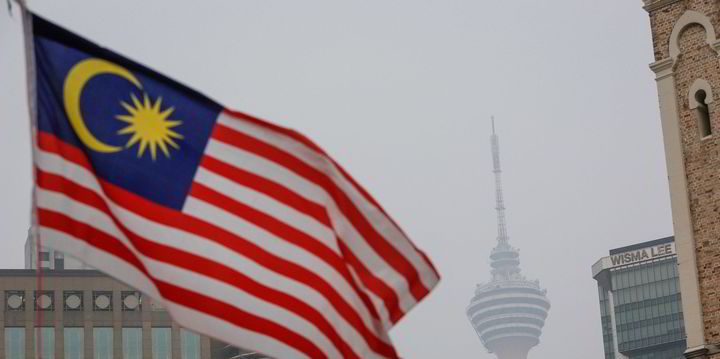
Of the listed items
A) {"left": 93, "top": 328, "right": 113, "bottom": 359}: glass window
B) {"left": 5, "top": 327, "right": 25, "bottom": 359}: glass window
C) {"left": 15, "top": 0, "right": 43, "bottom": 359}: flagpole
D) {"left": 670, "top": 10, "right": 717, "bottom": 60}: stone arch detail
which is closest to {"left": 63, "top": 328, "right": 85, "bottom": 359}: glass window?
{"left": 93, "top": 328, "right": 113, "bottom": 359}: glass window

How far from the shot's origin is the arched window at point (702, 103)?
43.8 metres

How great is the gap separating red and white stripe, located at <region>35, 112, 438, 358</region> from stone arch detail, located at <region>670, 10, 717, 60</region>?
1111 inches

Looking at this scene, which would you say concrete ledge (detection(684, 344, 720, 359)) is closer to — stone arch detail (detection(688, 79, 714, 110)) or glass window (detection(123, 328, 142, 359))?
stone arch detail (detection(688, 79, 714, 110))

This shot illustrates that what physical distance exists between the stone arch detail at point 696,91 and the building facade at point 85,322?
6770 centimetres

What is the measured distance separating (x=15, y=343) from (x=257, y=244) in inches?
3721

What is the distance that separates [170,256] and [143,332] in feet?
315

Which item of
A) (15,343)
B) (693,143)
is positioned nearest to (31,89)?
(693,143)

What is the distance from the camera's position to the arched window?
43.8 m

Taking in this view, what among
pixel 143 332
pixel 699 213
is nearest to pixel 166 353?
pixel 143 332

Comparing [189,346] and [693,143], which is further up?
[189,346]

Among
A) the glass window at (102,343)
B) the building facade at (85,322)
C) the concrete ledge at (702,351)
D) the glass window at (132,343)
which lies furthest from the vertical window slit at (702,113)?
the glass window at (102,343)

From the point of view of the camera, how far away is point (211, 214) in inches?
645

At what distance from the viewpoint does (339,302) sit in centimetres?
1669

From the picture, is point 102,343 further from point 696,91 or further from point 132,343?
point 696,91
